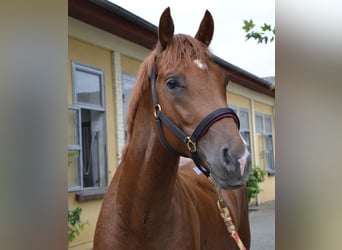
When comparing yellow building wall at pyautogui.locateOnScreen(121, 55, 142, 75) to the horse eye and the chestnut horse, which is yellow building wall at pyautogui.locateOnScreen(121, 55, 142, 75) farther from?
the horse eye

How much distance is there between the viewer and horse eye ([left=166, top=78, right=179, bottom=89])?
67.4 inches

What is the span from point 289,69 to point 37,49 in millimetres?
542

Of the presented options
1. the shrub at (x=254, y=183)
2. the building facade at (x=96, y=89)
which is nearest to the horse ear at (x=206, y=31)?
the building facade at (x=96, y=89)

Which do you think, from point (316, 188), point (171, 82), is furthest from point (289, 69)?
point (171, 82)

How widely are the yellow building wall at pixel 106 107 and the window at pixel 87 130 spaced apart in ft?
0.29

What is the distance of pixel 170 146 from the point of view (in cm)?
182

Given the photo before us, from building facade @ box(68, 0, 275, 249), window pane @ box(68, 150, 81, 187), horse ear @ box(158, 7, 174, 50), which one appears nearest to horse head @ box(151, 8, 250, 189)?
horse ear @ box(158, 7, 174, 50)

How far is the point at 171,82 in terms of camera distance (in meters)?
1.73

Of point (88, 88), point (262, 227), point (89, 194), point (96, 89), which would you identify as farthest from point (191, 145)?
point (262, 227)

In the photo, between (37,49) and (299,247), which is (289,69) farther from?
(37,49)

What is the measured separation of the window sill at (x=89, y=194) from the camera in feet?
16.9

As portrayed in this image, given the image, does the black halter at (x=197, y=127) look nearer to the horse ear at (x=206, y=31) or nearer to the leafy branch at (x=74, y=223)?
the horse ear at (x=206, y=31)

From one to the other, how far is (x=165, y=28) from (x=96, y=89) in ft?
12.8

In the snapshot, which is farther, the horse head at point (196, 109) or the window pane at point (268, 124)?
the window pane at point (268, 124)
